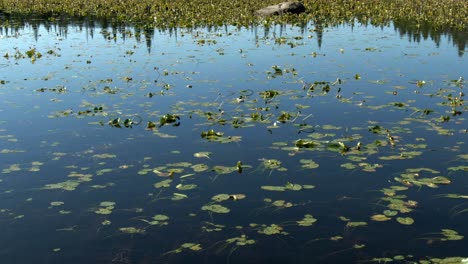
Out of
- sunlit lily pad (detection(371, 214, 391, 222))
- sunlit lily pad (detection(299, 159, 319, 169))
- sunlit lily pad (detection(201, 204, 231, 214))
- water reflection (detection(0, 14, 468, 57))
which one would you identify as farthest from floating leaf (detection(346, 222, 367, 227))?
water reflection (detection(0, 14, 468, 57))

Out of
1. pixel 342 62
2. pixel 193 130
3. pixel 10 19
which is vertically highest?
pixel 10 19

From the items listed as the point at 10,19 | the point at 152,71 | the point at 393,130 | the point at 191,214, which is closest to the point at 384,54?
the point at 152,71

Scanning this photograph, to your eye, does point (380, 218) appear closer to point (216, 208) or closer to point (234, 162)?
point (216, 208)

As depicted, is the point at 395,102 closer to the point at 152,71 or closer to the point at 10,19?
the point at 152,71

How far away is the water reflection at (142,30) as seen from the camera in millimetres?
25542

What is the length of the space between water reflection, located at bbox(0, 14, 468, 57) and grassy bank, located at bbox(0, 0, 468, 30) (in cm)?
138

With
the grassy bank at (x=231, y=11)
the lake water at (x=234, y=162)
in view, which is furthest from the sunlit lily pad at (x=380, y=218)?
the grassy bank at (x=231, y=11)

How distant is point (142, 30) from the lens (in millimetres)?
29500

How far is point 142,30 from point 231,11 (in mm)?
9003

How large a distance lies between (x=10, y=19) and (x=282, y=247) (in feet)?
108

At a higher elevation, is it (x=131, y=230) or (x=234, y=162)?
(x=234, y=162)

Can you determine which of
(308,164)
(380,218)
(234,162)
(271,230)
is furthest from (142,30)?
(380,218)

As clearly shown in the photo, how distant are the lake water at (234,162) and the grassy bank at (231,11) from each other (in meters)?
13.4

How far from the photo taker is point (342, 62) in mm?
19875
